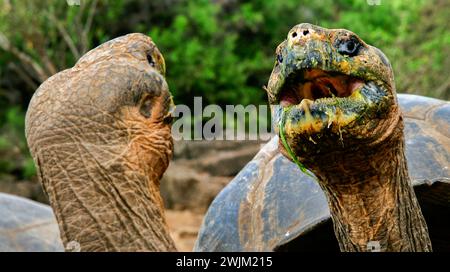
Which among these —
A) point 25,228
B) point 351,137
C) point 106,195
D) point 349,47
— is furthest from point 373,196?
point 25,228

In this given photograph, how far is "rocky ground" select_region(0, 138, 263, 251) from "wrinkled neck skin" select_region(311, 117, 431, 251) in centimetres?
720

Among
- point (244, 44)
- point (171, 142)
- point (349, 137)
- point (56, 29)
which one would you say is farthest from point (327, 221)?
point (244, 44)

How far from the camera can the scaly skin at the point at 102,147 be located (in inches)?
95.7

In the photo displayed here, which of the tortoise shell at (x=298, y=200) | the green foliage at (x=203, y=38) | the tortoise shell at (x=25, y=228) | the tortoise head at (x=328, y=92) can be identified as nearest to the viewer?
the tortoise head at (x=328, y=92)

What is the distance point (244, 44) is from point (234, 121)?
2.11m

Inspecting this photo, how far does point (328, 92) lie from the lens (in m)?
1.83

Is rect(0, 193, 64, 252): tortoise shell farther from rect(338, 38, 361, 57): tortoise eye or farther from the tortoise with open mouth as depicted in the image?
rect(338, 38, 361, 57): tortoise eye

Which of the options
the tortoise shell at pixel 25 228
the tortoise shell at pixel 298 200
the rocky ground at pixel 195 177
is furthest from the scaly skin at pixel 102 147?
the rocky ground at pixel 195 177

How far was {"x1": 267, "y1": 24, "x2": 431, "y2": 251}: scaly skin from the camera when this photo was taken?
177 cm

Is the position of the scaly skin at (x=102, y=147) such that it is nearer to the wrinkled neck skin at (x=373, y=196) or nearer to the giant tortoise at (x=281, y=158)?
the giant tortoise at (x=281, y=158)

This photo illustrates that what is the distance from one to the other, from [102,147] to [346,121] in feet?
3.05

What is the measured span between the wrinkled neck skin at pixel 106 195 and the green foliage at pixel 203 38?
8.07 meters

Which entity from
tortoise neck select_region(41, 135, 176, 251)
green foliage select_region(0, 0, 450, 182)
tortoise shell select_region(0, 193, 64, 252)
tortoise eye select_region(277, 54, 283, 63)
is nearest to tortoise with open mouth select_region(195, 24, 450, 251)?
tortoise eye select_region(277, 54, 283, 63)
